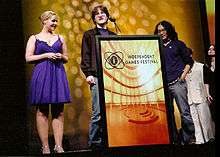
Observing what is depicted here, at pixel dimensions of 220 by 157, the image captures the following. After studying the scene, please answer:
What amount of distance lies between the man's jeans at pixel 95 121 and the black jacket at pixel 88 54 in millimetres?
77

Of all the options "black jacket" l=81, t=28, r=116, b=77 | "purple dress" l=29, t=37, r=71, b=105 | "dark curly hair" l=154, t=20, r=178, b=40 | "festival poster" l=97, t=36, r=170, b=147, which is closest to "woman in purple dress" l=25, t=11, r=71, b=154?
"purple dress" l=29, t=37, r=71, b=105

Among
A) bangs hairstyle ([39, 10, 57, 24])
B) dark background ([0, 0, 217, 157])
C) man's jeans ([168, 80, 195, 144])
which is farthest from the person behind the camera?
man's jeans ([168, 80, 195, 144])

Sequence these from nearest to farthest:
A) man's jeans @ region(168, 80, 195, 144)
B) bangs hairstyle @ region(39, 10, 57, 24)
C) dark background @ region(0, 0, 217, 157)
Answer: dark background @ region(0, 0, 217, 157)
bangs hairstyle @ region(39, 10, 57, 24)
man's jeans @ region(168, 80, 195, 144)

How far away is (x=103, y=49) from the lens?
212 cm

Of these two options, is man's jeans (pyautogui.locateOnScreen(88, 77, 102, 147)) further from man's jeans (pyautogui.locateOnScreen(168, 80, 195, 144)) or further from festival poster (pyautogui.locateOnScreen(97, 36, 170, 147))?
man's jeans (pyautogui.locateOnScreen(168, 80, 195, 144))

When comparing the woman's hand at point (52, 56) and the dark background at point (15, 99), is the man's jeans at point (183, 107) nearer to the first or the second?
the dark background at point (15, 99)

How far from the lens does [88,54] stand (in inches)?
83.2

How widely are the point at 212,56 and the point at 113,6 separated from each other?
0.79m

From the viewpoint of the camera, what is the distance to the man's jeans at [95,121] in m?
2.04

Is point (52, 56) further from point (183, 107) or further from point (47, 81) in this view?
point (183, 107)

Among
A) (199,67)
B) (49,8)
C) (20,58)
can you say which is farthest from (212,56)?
(20,58)

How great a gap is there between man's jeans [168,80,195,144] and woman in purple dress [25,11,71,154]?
29.0 inches

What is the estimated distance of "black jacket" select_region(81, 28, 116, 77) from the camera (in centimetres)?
210

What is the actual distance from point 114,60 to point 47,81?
46 centimetres
